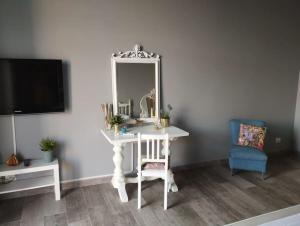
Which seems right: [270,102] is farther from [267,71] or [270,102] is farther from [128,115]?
[128,115]

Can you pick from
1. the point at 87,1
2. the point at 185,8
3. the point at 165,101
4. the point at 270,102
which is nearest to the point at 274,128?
the point at 270,102

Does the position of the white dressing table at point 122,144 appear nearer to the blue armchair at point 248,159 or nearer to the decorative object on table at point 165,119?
the decorative object on table at point 165,119

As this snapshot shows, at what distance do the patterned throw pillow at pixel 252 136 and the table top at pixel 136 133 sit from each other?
1147mm

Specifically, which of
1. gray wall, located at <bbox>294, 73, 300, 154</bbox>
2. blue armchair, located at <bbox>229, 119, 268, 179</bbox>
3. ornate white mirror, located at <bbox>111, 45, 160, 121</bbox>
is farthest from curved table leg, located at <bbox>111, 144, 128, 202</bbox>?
gray wall, located at <bbox>294, 73, 300, 154</bbox>

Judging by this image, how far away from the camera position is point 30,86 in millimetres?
2908

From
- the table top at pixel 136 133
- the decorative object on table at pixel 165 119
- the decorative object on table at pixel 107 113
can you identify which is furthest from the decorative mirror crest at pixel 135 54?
the table top at pixel 136 133

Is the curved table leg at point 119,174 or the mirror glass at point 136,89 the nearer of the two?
the curved table leg at point 119,174

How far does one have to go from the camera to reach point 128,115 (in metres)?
3.41

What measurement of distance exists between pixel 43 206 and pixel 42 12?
218 cm

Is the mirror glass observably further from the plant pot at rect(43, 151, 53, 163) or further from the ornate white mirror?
the plant pot at rect(43, 151, 53, 163)

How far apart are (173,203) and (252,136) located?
1.63 metres

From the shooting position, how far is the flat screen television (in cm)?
281

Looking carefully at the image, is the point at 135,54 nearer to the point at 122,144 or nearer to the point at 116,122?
the point at 116,122

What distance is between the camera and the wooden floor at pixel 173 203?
2.62 metres
